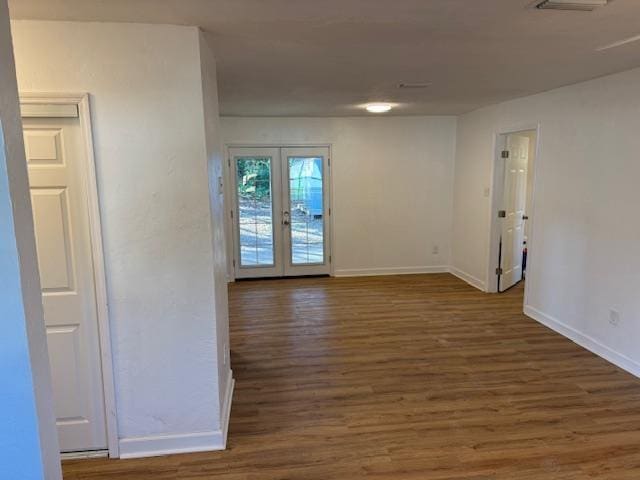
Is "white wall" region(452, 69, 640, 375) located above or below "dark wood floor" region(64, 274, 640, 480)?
above

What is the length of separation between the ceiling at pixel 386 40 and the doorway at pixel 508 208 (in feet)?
4.27

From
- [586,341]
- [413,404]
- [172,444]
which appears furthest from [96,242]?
[586,341]

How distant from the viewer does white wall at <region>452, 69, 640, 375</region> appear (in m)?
3.37

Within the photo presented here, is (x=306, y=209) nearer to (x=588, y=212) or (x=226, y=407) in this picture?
(x=588, y=212)

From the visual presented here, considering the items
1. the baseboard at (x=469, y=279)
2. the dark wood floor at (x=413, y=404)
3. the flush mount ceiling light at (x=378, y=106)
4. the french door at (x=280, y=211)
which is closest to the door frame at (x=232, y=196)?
the french door at (x=280, y=211)

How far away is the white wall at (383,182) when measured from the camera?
622 centimetres

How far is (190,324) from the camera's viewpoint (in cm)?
242

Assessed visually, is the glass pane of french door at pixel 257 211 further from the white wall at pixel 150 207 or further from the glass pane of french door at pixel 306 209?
the white wall at pixel 150 207

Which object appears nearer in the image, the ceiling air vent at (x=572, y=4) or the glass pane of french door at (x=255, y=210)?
the ceiling air vent at (x=572, y=4)

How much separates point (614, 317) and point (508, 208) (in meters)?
A: 2.25

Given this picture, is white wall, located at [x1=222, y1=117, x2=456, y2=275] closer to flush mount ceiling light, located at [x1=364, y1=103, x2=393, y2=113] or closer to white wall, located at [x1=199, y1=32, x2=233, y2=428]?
flush mount ceiling light, located at [x1=364, y1=103, x2=393, y2=113]

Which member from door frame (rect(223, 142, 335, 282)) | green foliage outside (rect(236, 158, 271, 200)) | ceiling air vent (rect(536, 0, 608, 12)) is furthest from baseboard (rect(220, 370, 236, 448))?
green foliage outside (rect(236, 158, 271, 200))

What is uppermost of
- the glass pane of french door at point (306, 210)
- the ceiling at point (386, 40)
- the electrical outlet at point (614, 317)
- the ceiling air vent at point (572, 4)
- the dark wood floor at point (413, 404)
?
the ceiling at point (386, 40)

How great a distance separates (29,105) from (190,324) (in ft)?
4.50
